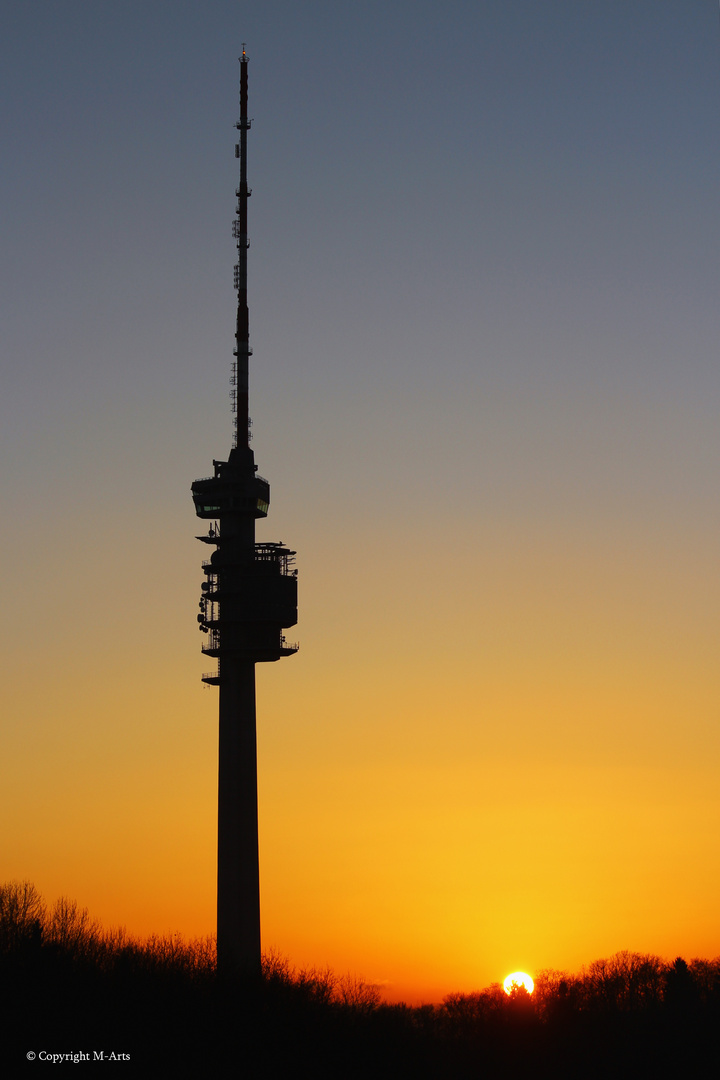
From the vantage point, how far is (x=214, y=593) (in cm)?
13862

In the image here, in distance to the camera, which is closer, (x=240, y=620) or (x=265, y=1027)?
(x=265, y=1027)

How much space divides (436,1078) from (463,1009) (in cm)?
3196

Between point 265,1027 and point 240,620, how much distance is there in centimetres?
5865

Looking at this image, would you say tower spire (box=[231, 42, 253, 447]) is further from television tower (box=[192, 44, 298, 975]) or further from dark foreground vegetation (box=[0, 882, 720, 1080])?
dark foreground vegetation (box=[0, 882, 720, 1080])

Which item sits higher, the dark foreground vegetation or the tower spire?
the tower spire

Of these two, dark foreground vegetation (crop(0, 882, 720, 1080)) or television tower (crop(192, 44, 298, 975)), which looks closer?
dark foreground vegetation (crop(0, 882, 720, 1080))

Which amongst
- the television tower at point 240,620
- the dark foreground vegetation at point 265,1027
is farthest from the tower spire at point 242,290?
the dark foreground vegetation at point 265,1027

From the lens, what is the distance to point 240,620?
136 meters

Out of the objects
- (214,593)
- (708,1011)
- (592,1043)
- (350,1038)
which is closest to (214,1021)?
(350,1038)

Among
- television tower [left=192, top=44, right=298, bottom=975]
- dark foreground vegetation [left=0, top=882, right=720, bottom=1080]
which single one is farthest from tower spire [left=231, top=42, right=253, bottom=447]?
dark foreground vegetation [left=0, top=882, right=720, bottom=1080]

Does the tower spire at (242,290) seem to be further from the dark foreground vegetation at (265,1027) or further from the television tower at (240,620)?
the dark foreground vegetation at (265,1027)

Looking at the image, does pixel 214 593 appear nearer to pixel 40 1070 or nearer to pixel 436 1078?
pixel 436 1078

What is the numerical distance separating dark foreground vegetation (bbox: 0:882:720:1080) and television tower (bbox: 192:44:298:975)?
71.2 ft

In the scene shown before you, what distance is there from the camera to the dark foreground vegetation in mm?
73938
